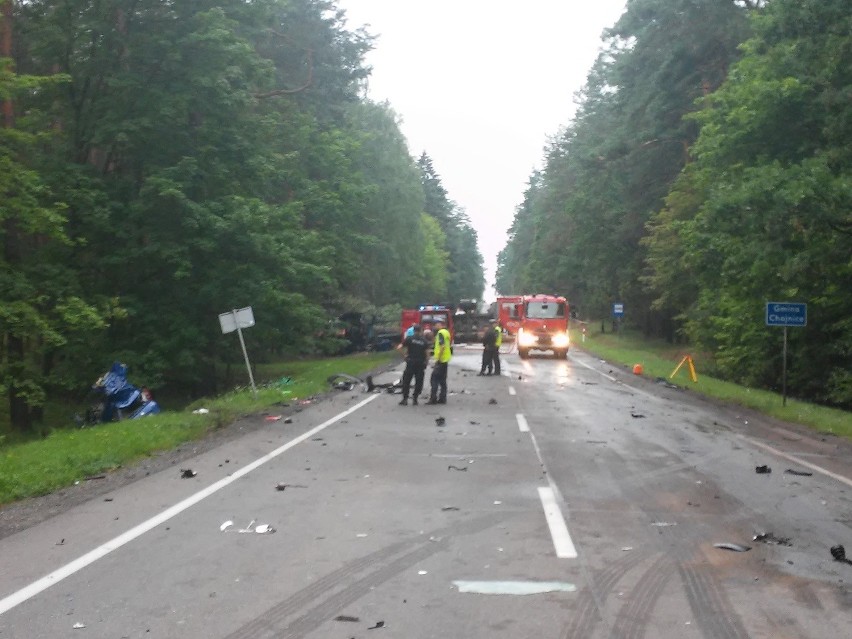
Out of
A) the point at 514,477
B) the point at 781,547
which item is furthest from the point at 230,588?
the point at 514,477

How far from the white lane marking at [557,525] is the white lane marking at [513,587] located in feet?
2.83

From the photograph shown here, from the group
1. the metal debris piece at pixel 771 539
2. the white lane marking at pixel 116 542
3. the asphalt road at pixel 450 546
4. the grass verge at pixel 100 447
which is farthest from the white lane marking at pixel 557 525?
the grass verge at pixel 100 447

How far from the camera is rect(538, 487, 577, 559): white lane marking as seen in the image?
26.0ft

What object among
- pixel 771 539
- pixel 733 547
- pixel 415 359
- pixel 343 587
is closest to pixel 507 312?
pixel 415 359

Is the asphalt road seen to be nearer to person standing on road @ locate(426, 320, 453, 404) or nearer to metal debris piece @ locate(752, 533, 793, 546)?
metal debris piece @ locate(752, 533, 793, 546)

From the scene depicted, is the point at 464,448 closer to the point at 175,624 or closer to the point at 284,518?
the point at 284,518

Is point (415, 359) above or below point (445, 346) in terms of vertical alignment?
below

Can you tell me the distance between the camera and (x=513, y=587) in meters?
6.79

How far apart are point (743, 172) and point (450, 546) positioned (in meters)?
21.4

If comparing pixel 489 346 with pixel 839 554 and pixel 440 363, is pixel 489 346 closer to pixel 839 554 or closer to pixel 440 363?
pixel 440 363

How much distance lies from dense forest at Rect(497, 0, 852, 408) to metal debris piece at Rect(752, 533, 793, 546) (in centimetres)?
1454

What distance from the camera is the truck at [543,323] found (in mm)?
45031

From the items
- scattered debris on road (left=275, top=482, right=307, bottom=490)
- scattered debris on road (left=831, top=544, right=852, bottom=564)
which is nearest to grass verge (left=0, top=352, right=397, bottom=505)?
scattered debris on road (left=275, top=482, right=307, bottom=490)

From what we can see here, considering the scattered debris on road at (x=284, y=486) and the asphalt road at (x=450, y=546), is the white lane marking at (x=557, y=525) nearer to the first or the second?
the asphalt road at (x=450, y=546)
